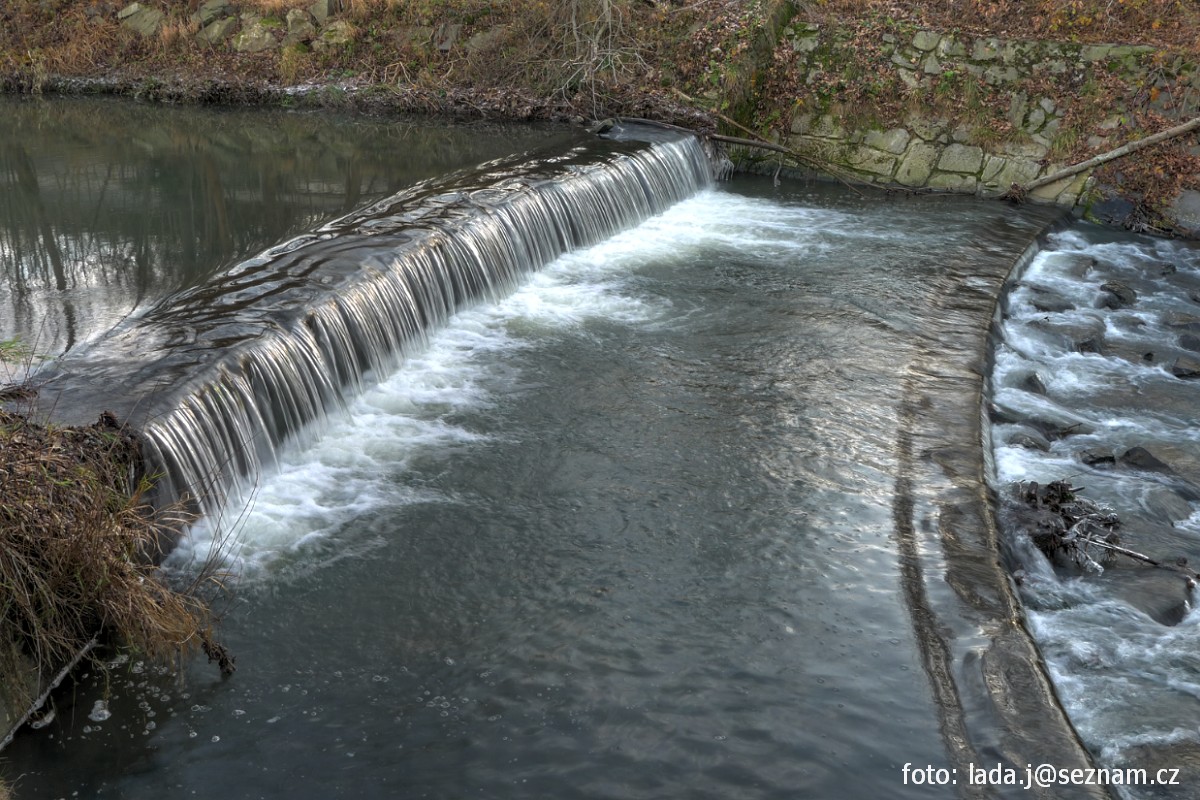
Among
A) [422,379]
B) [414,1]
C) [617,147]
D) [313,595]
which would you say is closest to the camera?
[313,595]

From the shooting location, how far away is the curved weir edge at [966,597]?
451 cm

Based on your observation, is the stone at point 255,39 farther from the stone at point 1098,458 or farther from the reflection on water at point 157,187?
the stone at point 1098,458

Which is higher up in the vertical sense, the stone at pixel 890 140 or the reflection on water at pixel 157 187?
the stone at pixel 890 140

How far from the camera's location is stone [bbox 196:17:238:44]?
2195 centimetres

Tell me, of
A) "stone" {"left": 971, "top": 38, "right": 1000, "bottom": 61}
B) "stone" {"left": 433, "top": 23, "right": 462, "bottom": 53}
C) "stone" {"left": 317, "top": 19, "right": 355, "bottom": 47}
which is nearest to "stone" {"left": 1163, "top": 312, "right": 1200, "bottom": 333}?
"stone" {"left": 971, "top": 38, "right": 1000, "bottom": 61}

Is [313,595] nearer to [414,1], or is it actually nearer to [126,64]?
[414,1]

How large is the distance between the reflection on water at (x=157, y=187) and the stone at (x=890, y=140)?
5.11m

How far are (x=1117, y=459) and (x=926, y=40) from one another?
11131mm

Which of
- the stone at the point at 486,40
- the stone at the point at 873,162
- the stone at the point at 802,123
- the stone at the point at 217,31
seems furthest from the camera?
the stone at the point at 217,31

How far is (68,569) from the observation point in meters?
4.36

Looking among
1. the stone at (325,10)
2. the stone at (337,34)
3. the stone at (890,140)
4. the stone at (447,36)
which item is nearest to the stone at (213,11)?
the stone at (325,10)

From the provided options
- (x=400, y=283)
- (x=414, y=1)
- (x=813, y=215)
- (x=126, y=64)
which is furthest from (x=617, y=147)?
(x=126, y=64)

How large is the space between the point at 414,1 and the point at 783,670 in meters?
19.0

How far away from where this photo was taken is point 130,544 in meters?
4.65
